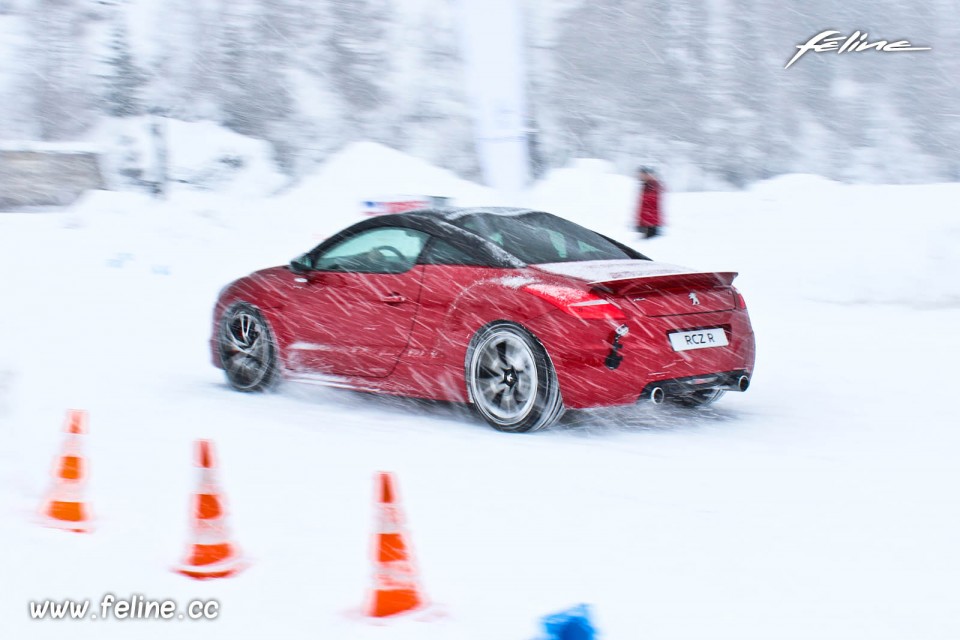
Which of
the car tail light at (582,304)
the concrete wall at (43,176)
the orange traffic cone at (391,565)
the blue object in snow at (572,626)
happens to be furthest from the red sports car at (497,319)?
the concrete wall at (43,176)

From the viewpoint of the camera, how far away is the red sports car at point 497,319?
643 centimetres

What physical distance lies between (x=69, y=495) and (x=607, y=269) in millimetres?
3294

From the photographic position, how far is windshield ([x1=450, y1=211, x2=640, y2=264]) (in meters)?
7.11

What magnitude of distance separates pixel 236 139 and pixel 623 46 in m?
21.3

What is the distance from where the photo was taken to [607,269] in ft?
22.5

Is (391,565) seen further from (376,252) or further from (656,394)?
(376,252)

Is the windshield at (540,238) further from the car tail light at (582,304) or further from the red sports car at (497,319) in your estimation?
the car tail light at (582,304)

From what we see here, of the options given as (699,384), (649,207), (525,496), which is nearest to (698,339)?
(699,384)

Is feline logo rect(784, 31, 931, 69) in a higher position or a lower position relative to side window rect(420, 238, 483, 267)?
higher

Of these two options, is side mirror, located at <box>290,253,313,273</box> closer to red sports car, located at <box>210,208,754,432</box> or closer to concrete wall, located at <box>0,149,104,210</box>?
red sports car, located at <box>210,208,754,432</box>

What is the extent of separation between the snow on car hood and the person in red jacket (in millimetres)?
12064

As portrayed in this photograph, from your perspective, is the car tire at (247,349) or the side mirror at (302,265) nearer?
the side mirror at (302,265)

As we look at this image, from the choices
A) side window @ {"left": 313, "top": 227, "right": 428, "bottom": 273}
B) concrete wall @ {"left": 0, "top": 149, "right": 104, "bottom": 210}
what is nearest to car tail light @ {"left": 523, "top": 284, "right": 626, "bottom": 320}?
side window @ {"left": 313, "top": 227, "right": 428, "bottom": 273}

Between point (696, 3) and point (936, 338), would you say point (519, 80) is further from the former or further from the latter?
point (696, 3)
